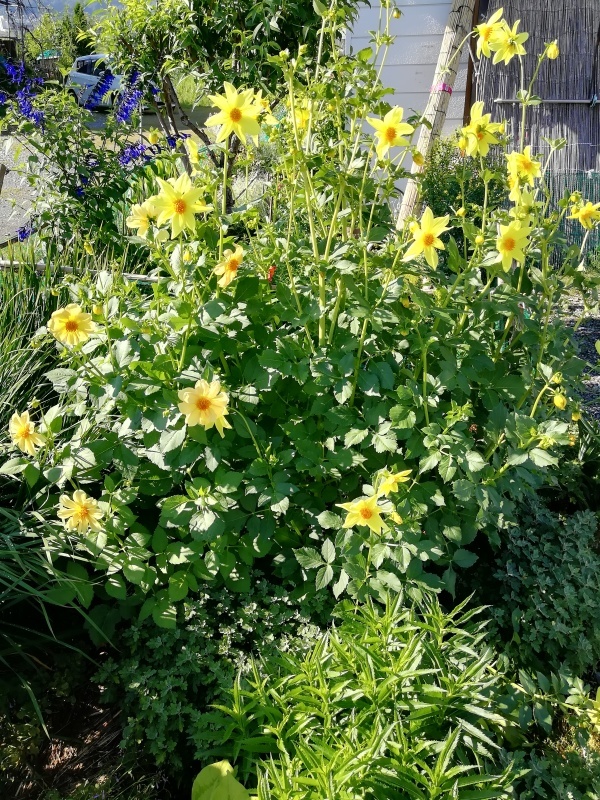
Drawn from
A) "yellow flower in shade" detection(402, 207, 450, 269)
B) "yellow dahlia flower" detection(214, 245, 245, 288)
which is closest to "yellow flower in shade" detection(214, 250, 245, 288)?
"yellow dahlia flower" detection(214, 245, 245, 288)

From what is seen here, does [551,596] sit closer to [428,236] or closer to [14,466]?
[428,236]

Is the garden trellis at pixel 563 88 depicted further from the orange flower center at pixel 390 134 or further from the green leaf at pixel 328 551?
the green leaf at pixel 328 551

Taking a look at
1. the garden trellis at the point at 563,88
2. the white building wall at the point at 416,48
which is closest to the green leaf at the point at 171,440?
the garden trellis at the point at 563,88

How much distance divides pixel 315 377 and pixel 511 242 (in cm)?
53

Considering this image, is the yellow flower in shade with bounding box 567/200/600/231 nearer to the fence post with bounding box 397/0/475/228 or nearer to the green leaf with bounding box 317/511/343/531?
the green leaf with bounding box 317/511/343/531

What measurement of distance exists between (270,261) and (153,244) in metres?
0.38

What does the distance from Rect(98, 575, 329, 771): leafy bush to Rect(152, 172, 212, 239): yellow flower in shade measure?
2.89ft

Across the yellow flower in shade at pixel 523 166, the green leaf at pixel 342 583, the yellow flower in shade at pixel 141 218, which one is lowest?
the green leaf at pixel 342 583

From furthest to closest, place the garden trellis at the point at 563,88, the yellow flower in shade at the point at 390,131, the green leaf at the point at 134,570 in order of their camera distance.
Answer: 1. the garden trellis at the point at 563,88
2. the green leaf at the point at 134,570
3. the yellow flower in shade at the point at 390,131

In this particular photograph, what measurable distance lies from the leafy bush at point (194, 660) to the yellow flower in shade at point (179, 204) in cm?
88

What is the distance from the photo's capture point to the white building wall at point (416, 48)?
650 centimetres

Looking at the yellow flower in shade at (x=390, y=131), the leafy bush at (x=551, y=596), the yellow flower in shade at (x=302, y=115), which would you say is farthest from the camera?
the leafy bush at (x=551, y=596)

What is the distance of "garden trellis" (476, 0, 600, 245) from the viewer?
20.2 ft

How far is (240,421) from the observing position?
1718mm
